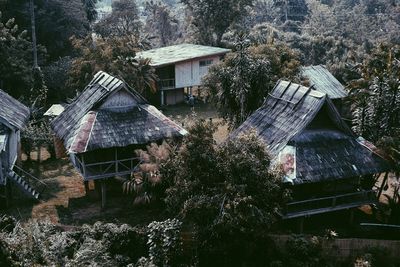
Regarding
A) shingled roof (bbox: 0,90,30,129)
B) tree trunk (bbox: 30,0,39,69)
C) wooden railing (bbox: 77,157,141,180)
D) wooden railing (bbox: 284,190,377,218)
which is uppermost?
tree trunk (bbox: 30,0,39,69)

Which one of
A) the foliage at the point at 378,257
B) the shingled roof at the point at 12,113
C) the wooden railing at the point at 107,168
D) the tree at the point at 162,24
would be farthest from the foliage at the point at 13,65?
the tree at the point at 162,24

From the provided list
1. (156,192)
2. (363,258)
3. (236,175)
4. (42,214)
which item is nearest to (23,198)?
(42,214)

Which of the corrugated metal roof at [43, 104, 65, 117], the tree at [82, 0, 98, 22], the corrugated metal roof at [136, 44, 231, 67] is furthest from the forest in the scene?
the corrugated metal roof at [136, 44, 231, 67]

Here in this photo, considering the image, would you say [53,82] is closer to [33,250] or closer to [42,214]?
[42,214]

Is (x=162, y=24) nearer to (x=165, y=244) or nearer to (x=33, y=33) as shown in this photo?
(x=33, y=33)

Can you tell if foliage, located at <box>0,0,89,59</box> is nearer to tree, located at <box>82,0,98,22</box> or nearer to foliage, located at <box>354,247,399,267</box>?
tree, located at <box>82,0,98,22</box>

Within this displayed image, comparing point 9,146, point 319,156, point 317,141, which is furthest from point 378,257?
point 9,146
